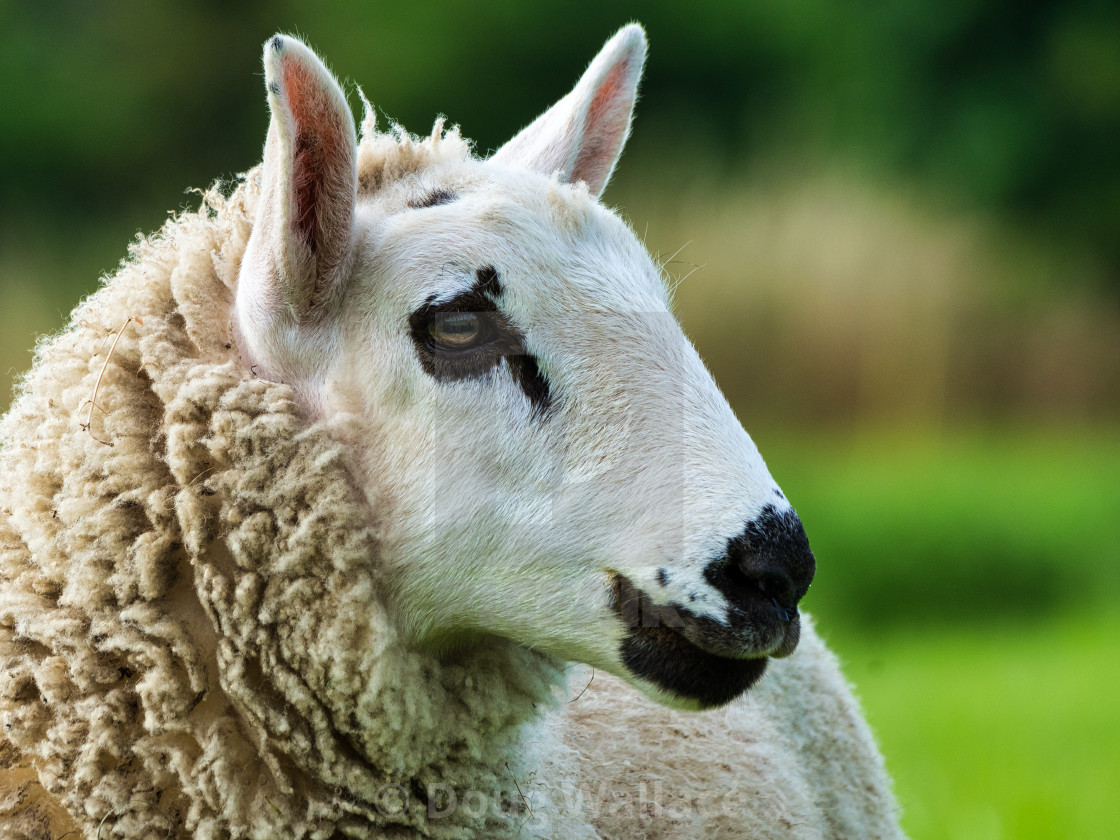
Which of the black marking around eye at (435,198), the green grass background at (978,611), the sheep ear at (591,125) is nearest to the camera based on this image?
the black marking around eye at (435,198)

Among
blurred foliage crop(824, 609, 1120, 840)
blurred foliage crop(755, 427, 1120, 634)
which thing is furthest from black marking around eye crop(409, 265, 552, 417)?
blurred foliage crop(755, 427, 1120, 634)

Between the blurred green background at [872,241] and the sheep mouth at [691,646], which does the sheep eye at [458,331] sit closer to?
the sheep mouth at [691,646]

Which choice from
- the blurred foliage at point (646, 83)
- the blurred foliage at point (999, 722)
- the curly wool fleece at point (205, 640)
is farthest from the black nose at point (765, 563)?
the blurred foliage at point (646, 83)

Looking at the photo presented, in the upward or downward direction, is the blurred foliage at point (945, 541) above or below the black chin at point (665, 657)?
above

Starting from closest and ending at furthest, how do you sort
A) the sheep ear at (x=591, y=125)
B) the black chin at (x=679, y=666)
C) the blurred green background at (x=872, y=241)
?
the black chin at (x=679, y=666) < the sheep ear at (x=591, y=125) < the blurred green background at (x=872, y=241)

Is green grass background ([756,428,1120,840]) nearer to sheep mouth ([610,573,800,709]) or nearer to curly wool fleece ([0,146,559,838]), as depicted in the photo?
sheep mouth ([610,573,800,709])

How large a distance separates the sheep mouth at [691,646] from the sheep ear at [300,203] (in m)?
0.89

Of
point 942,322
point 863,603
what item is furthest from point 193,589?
point 942,322

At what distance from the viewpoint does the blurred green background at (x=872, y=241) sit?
912 cm

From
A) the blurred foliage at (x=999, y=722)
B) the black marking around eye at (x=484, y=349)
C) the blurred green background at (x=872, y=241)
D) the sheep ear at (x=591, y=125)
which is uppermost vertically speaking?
the blurred green background at (x=872, y=241)

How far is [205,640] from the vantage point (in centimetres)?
249

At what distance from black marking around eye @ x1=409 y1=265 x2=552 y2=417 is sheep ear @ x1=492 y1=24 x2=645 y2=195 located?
0.63 meters

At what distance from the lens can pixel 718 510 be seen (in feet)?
8.01

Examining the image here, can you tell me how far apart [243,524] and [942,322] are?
12849 millimetres
